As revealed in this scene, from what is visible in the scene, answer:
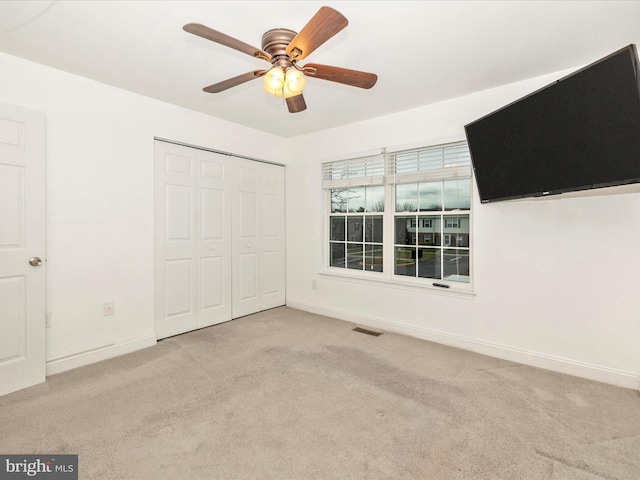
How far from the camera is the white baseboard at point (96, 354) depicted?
263 cm

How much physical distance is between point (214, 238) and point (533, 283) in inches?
134

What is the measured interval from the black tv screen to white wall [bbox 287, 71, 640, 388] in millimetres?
320

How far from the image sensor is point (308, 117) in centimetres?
379

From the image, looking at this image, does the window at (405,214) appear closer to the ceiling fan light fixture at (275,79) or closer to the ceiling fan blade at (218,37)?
the ceiling fan light fixture at (275,79)

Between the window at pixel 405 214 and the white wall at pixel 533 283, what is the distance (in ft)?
0.62

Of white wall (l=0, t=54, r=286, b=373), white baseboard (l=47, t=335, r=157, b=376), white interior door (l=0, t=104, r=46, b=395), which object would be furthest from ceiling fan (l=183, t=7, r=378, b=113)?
white baseboard (l=47, t=335, r=157, b=376)

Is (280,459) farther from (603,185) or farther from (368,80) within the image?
(603,185)

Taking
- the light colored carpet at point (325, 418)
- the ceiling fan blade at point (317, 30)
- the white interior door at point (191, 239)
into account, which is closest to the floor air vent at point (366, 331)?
the light colored carpet at point (325, 418)

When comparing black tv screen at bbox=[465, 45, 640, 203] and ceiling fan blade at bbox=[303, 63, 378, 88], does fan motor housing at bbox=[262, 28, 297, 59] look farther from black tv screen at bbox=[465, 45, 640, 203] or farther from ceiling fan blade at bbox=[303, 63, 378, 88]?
Result: black tv screen at bbox=[465, 45, 640, 203]

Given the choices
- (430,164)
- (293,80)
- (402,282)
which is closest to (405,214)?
(430,164)

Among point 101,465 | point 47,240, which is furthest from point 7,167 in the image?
point 101,465

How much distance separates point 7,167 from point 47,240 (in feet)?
Answer: 1.99

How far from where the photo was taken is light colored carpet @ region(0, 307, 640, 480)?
162cm

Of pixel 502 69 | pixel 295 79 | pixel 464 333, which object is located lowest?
pixel 464 333
